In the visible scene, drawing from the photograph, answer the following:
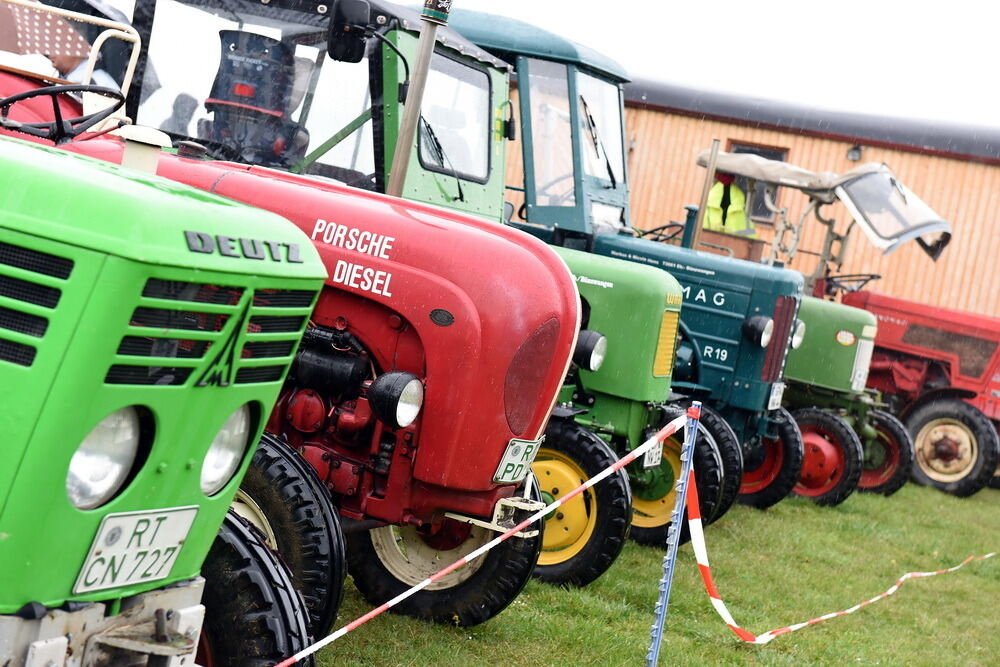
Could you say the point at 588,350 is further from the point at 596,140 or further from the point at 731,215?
the point at 731,215

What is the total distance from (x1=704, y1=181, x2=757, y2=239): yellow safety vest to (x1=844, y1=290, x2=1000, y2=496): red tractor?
1.30 meters

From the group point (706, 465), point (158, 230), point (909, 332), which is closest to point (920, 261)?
point (909, 332)

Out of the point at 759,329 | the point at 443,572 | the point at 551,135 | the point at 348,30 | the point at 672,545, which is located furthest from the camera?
the point at 551,135

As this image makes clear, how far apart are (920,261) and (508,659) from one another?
474 inches

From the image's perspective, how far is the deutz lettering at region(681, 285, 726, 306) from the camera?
7.76 metres

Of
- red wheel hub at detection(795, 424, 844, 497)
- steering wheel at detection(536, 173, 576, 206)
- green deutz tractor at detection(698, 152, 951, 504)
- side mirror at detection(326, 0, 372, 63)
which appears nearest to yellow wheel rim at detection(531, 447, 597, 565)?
side mirror at detection(326, 0, 372, 63)

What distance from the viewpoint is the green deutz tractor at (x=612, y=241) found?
301 inches

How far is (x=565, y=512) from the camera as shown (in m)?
5.71

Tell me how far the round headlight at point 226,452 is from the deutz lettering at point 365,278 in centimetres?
161

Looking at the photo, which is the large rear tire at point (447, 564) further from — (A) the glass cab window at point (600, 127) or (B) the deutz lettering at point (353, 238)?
(A) the glass cab window at point (600, 127)

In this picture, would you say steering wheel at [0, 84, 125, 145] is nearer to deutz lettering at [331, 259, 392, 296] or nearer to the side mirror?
deutz lettering at [331, 259, 392, 296]

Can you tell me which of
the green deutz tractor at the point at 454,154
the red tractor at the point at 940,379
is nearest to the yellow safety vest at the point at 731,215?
the red tractor at the point at 940,379

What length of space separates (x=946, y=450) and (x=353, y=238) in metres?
8.32

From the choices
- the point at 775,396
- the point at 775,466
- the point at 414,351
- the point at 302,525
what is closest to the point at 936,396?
the point at 775,466
